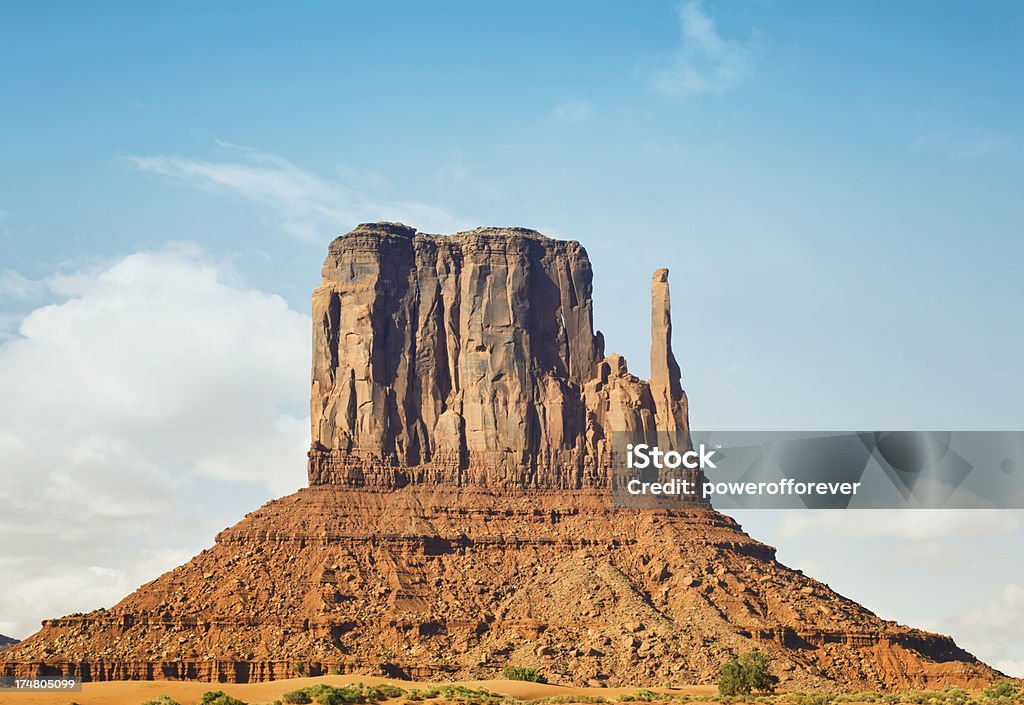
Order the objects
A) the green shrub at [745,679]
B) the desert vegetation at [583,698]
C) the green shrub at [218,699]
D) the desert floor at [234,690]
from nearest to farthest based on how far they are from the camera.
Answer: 1. the desert floor at [234,690]
2. the desert vegetation at [583,698]
3. the green shrub at [218,699]
4. the green shrub at [745,679]

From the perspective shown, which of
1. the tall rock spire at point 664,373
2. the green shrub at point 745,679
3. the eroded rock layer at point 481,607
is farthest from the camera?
the tall rock spire at point 664,373

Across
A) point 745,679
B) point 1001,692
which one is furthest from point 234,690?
point 1001,692

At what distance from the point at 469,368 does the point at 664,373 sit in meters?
15.5

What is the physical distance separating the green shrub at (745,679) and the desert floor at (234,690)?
513cm

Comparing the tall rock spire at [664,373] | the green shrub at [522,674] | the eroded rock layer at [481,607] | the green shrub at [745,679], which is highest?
the tall rock spire at [664,373]

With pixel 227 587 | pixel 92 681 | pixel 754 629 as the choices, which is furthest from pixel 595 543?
pixel 92 681

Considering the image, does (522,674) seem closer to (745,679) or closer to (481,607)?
(481,607)

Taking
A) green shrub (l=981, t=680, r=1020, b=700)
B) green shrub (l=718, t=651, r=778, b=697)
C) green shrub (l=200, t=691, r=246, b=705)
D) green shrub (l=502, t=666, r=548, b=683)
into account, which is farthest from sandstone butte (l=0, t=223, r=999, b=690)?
Answer: green shrub (l=200, t=691, r=246, b=705)

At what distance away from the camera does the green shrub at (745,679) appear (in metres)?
124

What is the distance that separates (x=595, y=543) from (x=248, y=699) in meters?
47.3

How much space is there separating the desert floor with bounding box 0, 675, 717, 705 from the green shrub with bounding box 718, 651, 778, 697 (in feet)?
16.8

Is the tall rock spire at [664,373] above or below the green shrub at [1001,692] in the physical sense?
above

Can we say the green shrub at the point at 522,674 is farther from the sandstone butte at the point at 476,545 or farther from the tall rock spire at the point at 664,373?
the tall rock spire at the point at 664,373

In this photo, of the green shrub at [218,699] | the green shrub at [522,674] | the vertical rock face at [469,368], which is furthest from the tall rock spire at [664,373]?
the green shrub at [218,699]
